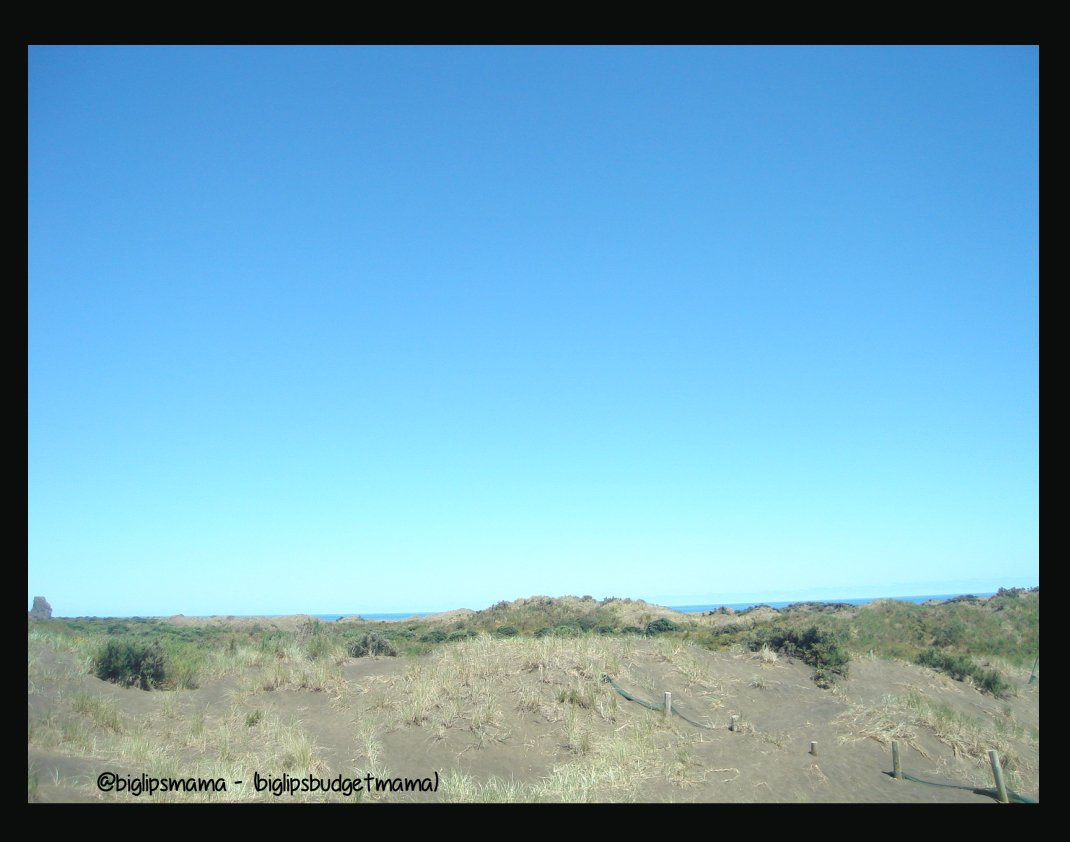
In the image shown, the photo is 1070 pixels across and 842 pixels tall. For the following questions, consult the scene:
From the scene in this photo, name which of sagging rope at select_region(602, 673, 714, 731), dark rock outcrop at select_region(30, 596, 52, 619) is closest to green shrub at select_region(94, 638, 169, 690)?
sagging rope at select_region(602, 673, 714, 731)

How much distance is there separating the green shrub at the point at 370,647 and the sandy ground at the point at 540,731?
1333mm

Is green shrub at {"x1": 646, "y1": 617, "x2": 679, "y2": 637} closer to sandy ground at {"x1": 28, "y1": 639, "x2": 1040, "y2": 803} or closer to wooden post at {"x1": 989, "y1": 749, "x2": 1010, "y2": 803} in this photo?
sandy ground at {"x1": 28, "y1": 639, "x2": 1040, "y2": 803}

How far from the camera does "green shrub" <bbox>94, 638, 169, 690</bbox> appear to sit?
16734mm

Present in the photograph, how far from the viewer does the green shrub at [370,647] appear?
23.9 metres

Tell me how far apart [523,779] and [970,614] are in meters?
34.1

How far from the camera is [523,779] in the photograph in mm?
12914

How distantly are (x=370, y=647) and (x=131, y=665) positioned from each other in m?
8.56

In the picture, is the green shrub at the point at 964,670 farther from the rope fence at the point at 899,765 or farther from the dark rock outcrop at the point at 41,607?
the dark rock outcrop at the point at 41,607

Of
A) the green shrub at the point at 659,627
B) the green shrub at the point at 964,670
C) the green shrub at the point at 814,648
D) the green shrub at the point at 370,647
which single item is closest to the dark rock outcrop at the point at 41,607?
the green shrub at the point at 370,647

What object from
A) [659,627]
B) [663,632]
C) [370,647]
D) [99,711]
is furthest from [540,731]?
[659,627]
